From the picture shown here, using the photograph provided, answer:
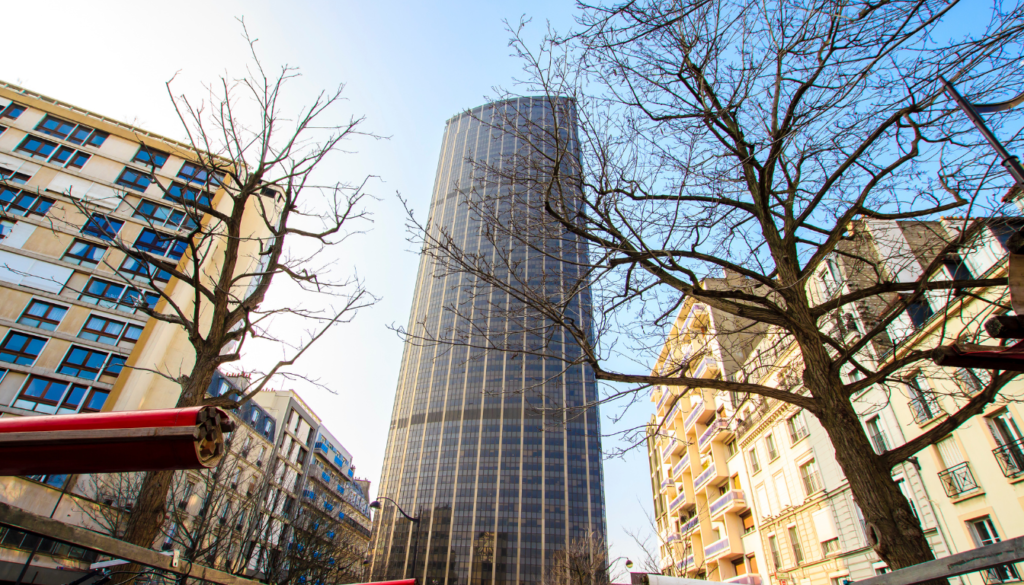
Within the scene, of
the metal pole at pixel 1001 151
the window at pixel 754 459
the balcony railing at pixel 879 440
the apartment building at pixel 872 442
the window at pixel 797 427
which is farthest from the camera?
the window at pixel 754 459

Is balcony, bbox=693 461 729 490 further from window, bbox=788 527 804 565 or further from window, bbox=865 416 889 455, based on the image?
window, bbox=865 416 889 455

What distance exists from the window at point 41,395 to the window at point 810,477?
36.3 meters

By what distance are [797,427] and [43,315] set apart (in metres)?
39.7

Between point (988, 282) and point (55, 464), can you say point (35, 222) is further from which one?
point (988, 282)

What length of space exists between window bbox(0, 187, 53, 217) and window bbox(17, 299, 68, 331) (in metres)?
5.80

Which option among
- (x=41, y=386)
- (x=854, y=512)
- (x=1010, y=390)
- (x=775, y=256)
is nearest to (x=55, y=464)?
(x=775, y=256)

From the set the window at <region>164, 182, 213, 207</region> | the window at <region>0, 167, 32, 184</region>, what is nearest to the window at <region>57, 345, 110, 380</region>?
the window at <region>164, 182, 213, 207</region>

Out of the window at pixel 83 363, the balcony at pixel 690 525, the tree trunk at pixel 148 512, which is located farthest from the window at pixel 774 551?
the window at pixel 83 363

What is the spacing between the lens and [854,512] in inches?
659

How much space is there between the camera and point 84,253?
29.3 m

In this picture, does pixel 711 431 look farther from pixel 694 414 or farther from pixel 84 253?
pixel 84 253

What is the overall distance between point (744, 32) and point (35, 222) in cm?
3823

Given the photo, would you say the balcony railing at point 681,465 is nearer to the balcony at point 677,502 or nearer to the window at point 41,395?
the balcony at point 677,502

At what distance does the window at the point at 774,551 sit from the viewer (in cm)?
2160
